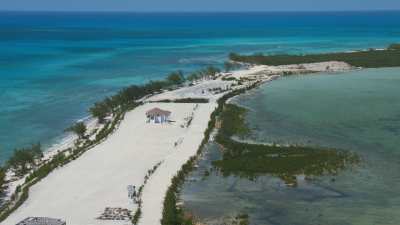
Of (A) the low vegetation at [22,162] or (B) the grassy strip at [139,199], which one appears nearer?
(B) the grassy strip at [139,199]

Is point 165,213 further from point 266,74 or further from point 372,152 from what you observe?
point 266,74

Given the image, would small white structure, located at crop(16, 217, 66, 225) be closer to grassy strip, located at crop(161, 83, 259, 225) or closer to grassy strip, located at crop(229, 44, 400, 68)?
grassy strip, located at crop(161, 83, 259, 225)

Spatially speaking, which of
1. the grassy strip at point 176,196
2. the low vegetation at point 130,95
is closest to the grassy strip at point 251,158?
the grassy strip at point 176,196

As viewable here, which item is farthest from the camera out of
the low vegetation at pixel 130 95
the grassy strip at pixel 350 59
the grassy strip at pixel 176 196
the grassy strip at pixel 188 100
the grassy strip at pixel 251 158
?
the grassy strip at pixel 350 59

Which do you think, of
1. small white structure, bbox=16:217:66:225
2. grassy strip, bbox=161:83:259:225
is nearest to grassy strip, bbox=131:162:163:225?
grassy strip, bbox=161:83:259:225

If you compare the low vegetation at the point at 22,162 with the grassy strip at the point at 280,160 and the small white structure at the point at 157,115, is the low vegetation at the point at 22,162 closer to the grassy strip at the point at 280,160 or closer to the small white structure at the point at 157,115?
the grassy strip at the point at 280,160

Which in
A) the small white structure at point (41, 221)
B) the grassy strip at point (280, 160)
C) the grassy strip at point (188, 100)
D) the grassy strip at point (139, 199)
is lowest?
the grassy strip at point (139, 199)

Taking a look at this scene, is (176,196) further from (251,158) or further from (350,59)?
(350,59)
